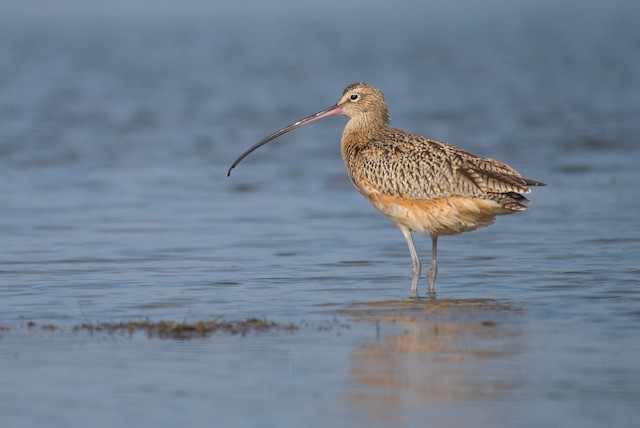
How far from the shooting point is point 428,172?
8.17 meters

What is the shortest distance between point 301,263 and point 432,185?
141cm

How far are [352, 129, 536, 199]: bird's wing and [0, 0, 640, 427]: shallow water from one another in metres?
0.63

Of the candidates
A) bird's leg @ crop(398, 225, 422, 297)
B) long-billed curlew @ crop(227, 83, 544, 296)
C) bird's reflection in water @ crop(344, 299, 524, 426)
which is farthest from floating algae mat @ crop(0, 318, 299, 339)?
long-billed curlew @ crop(227, 83, 544, 296)

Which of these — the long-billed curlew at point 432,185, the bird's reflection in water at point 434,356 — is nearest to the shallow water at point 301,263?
the bird's reflection in water at point 434,356

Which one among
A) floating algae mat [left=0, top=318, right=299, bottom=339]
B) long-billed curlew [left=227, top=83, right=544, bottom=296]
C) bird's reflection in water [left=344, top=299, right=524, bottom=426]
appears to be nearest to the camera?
bird's reflection in water [left=344, top=299, right=524, bottom=426]

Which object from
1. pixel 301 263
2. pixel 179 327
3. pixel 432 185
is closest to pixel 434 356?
pixel 179 327

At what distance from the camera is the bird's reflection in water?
539cm

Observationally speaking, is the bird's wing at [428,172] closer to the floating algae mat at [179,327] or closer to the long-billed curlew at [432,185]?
the long-billed curlew at [432,185]

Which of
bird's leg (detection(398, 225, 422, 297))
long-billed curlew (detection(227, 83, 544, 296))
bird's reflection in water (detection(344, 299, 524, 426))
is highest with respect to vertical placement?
long-billed curlew (detection(227, 83, 544, 296))

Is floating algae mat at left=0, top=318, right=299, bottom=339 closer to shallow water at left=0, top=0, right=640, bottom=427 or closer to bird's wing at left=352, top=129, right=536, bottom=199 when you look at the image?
shallow water at left=0, top=0, right=640, bottom=427

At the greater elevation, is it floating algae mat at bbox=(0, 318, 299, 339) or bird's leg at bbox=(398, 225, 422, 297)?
bird's leg at bbox=(398, 225, 422, 297)

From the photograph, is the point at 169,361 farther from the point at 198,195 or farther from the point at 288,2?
the point at 288,2

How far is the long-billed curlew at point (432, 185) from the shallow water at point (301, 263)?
42 centimetres

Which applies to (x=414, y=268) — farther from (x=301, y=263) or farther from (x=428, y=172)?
(x=301, y=263)
